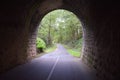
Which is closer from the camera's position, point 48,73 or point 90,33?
point 48,73

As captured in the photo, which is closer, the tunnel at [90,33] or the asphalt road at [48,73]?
the tunnel at [90,33]

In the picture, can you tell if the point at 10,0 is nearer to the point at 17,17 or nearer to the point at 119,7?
the point at 17,17

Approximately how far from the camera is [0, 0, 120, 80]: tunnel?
9.36 m

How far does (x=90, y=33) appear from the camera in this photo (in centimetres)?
1762

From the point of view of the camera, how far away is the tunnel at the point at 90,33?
30.7ft

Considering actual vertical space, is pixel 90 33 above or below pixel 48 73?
above

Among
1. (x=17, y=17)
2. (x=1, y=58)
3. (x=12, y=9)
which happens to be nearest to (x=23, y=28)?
(x=17, y=17)

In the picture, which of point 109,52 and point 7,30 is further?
point 7,30

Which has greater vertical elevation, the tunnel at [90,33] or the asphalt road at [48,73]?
the tunnel at [90,33]

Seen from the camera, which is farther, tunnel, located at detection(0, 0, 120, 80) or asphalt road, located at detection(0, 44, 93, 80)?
asphalt road, located at detection(0, 44, 93, 80)

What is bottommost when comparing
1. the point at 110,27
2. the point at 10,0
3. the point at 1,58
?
the point at 1,58

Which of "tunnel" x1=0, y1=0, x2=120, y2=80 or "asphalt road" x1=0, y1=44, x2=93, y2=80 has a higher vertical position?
"tunnel" x1=0, y1=0, x2=120, y2=80

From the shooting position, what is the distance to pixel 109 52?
393 inches

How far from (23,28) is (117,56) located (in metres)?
11.7
